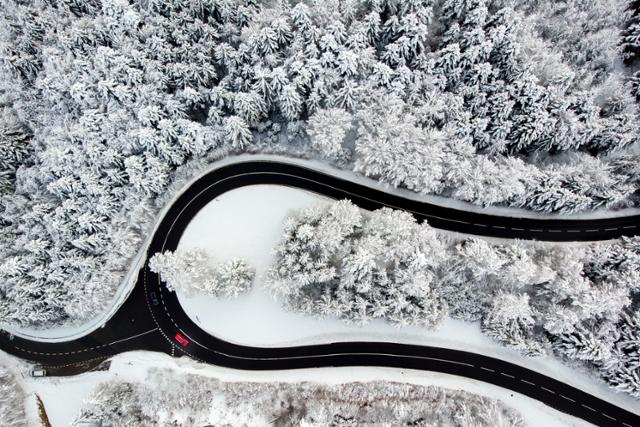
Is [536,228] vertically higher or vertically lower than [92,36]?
lower

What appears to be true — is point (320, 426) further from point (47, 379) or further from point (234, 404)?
point (47, 379)

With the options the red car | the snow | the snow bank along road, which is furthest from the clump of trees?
the snow

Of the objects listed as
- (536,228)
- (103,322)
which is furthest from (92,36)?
(536,228)

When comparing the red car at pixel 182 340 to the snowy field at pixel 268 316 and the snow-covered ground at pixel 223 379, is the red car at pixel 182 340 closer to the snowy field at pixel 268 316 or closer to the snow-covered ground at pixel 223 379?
the snow-covered ground at pixel 223 379

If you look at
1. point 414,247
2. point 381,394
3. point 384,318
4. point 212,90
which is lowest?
point 381,394

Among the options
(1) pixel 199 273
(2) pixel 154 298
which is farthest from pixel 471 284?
(2) pixel 154 298

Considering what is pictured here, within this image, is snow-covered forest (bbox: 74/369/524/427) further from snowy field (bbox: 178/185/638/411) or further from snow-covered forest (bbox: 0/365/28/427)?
snow-covered forest (bbox: 0/365/28/427)
